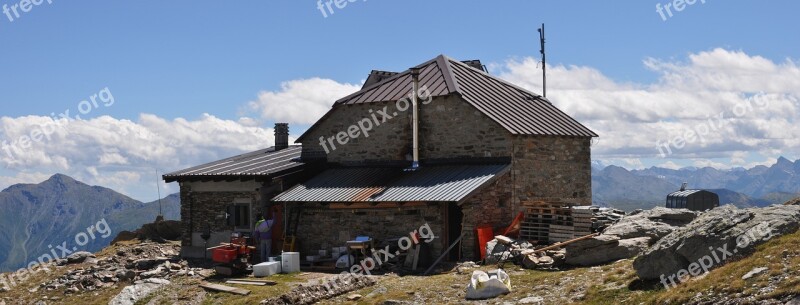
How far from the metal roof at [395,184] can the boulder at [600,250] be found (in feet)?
15.2

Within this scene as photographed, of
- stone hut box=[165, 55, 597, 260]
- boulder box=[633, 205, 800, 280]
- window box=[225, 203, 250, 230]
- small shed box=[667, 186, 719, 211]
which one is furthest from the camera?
small shed box=[667, 186, 719, 211]

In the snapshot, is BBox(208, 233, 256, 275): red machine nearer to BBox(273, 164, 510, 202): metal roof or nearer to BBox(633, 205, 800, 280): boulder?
BBox(273, 164, 510, 202): metal roof

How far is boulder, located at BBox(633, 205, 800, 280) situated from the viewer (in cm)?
1953

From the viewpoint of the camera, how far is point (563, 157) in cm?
3434

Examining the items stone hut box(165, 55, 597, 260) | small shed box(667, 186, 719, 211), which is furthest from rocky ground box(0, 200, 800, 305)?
small shed box(667, 186, 719, 211)

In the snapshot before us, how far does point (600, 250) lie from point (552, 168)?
354 inches

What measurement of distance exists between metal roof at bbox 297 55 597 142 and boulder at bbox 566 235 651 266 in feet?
23.5

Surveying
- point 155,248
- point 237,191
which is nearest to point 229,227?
point 237,191

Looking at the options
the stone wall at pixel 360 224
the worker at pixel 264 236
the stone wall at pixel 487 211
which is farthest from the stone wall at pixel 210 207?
the stone wall at pixel 487 211

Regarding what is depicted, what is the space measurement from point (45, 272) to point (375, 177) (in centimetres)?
1462

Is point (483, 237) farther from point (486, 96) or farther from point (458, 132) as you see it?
point (486, 96)

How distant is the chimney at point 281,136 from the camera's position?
42.7 metres

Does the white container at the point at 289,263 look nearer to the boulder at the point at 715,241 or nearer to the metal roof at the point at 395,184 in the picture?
the metal roof at the point at 395,184

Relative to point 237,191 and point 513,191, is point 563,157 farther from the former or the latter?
point 237,191
